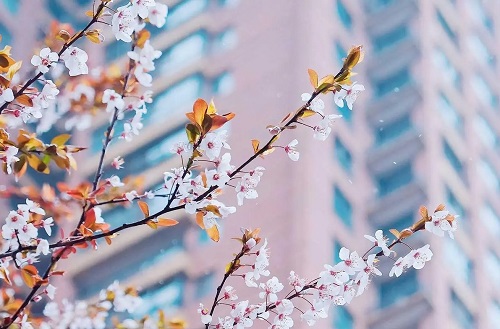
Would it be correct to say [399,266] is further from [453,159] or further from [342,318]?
[453,159]

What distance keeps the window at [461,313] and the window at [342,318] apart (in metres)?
1.87

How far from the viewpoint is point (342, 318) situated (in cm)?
1280

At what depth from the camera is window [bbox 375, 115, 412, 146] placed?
16047 mm

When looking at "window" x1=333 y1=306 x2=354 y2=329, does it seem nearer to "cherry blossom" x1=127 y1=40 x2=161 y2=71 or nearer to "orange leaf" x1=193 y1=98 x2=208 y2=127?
"cherry blossom" x1=127 y1=40 x2=161 y2=71

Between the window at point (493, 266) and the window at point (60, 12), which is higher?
the window at point (60, 12)

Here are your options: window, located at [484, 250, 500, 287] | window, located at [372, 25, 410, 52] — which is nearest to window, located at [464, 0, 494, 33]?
window, located at [372, 25, 410, 52]

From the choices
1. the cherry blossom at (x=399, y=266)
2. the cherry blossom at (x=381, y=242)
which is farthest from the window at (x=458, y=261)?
the cherry blossom at (x=381, y=242)

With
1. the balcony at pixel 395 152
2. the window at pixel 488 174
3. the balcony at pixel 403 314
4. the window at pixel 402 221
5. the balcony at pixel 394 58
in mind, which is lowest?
the balcony at pixel 403 314

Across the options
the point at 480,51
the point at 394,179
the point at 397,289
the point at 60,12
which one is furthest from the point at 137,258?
the point at 480,51

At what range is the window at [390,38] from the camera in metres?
17.0

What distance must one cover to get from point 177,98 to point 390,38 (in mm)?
4504

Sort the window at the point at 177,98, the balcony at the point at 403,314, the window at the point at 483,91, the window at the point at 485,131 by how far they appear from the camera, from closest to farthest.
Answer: the balcony at the point at 403,314 < the window at the point at 177,98 < the window at the point at 485,131 < the window at the point at 483,91

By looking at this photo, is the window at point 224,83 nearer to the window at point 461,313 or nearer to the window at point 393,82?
the window at point 393,82

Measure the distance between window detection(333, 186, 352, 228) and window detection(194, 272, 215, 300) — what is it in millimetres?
2397
